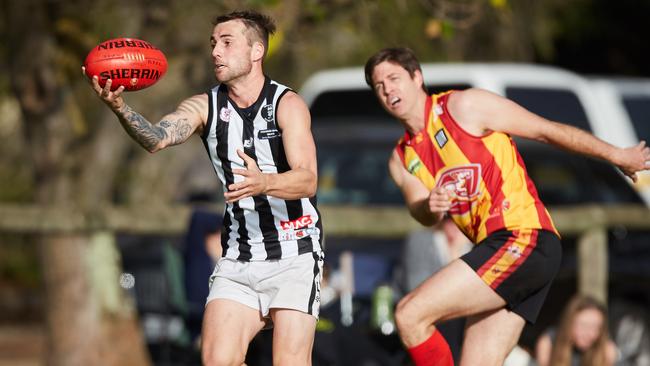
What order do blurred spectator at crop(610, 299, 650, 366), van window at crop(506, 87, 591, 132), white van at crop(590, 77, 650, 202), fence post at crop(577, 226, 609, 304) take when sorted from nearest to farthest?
fence post at crop(577, 226, 609, 304) < blurred spectator at crop(610, 299, 650, 366) < van window at crop(506, 87, 591, 132) < white van at crop(590, 77, 650, 202)

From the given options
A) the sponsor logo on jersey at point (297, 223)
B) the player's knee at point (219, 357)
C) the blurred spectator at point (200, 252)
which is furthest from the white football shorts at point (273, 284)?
the blurred spectator at point (200, 252)

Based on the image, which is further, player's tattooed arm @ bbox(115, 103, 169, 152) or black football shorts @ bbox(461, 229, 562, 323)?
black football shorts @ bbox(461, 229, 562, 323)

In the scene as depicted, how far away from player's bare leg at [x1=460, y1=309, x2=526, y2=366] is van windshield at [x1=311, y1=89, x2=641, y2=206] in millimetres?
4211

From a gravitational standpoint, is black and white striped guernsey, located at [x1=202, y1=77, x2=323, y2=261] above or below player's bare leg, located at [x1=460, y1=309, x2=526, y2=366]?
above

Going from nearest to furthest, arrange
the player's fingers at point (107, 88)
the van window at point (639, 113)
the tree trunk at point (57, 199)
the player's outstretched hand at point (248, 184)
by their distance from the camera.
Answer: the player's outstretched hand at point (248, 184) → the player's fingers at point (107, 88) → the tree trunk at point (57, 199) → the van window at point (639, 113)

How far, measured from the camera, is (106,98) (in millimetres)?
5965

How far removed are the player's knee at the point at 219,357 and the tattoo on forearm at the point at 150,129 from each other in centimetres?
100

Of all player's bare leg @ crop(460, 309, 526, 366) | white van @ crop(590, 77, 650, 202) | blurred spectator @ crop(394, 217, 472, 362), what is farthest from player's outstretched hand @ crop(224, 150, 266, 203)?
white van @ crop(590, 77, 650, 202)

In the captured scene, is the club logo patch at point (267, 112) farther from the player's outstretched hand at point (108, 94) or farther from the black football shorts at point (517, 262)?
the black football shorts at point (517, 262)

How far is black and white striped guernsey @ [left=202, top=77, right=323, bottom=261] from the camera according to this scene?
20.9ft

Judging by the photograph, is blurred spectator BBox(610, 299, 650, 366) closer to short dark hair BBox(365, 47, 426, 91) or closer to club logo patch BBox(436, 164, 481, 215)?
club logo patch BBox(436, 164, 481, 215)

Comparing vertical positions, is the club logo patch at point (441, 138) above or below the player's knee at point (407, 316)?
above

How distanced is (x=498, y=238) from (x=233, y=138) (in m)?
1.46

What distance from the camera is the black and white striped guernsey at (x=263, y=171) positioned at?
6.38m
